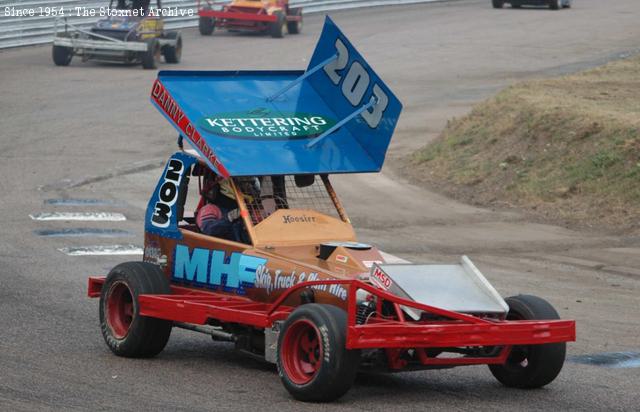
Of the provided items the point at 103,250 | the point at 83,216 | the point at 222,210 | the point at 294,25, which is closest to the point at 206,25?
the point at 294,25

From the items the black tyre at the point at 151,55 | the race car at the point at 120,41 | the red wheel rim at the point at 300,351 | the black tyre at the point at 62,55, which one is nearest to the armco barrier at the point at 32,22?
the race car at the point at 120,41

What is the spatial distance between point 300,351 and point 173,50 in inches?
1089

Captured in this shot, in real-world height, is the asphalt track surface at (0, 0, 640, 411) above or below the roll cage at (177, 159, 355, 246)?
below

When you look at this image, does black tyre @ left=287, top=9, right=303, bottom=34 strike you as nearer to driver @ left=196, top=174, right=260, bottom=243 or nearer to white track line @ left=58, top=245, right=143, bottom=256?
white track line @ left=58, top=245, right=143, bottom=256

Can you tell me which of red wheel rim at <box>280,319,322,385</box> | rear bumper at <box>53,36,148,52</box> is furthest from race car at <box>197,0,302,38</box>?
red wheel rim at <box>280,319,322,385</box>

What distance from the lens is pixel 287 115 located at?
10.1m

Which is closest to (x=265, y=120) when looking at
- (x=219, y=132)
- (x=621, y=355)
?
(x=219, y=132)

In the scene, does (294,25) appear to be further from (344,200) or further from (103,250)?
(103,250)

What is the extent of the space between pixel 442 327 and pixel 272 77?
3499 millimetres

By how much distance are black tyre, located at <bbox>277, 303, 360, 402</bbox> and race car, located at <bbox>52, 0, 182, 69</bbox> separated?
2602 cm

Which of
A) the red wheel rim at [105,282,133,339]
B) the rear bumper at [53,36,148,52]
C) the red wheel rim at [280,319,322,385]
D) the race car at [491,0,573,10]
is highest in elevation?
the red wheel rim at [280,319,322,385]

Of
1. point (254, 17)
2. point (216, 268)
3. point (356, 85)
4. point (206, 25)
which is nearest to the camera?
point (216, 268)

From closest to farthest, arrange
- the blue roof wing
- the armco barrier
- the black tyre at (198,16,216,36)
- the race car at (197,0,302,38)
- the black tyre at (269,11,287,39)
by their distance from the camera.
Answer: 1. the blue roof wing
2. the armco barrier
3. the black tyre at (269,11,287,39)
4. the race car at (197,0,302,38)
5. the black tyre at (198,16,216,36)

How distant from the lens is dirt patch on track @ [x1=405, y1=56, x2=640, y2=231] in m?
18.5
